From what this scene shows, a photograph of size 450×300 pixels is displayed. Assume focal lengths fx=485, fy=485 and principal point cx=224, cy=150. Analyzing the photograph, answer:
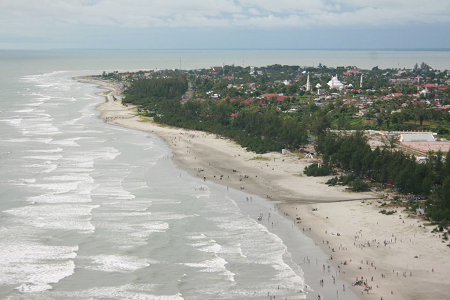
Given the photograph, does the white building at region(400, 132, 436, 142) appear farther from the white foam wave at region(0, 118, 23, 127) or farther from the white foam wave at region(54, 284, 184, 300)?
the white foam wave at region(0, 118, 23, 127)

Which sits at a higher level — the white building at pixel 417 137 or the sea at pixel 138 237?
the white building at pixel 417 137

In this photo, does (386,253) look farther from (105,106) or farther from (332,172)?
(105,106)

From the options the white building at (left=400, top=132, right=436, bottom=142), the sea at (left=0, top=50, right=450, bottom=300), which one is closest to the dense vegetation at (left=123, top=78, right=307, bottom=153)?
the white building at (left=400, top=132, right=436, bottom=142)

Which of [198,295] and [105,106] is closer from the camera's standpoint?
[198,295]

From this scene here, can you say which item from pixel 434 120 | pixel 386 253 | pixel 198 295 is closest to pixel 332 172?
pixel 386 253

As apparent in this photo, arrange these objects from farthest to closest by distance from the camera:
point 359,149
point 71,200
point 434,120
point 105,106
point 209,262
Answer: point 105,106 → point 434,120 → point 359,149 → point 71,200 → point 209,262

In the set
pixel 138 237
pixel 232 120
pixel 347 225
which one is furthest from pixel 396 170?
pixel 232 120

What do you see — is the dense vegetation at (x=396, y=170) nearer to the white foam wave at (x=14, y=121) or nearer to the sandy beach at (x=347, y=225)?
the sandy beach at (x=347, y=225)

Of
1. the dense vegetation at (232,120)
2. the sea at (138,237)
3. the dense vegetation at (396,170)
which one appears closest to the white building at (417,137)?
the dense vegetation at (232,120)

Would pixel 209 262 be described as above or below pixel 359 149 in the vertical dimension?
below
